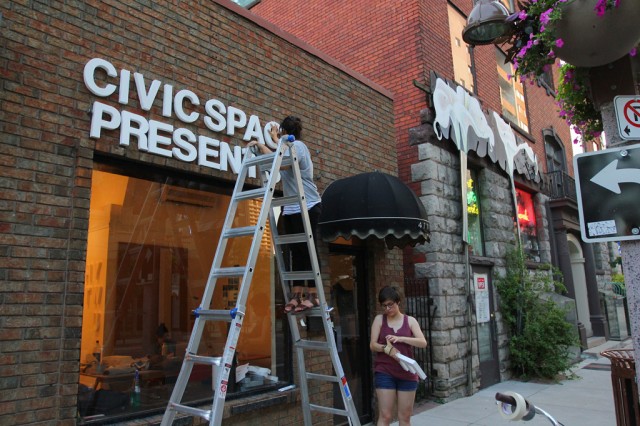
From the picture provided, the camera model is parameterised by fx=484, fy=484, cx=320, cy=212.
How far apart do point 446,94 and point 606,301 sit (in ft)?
35.0

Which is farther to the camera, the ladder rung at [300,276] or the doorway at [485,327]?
the doorway at [485,327]

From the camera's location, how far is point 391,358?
4469 mm

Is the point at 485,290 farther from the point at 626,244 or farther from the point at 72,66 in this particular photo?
the point at 72,66

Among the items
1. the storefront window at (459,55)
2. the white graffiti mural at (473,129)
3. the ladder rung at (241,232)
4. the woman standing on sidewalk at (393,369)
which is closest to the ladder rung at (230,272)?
the ladder rung at (241,232)

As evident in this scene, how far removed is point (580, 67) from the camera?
13.3 feet

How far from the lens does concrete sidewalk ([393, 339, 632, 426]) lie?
6586mm

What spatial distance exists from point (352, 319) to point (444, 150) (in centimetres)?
403

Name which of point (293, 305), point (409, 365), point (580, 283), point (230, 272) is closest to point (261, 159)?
point (230, 272)

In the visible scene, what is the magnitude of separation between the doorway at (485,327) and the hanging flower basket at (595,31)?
6087mm

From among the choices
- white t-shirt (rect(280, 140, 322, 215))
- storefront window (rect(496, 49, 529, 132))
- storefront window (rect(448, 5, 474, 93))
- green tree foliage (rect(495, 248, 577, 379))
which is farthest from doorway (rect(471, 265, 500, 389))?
white t-shirt (rect(280, 140, 322, 215))

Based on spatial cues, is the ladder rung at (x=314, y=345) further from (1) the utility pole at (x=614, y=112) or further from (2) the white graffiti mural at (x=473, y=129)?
(2) the white graffiti mural at (x=473, y=129)

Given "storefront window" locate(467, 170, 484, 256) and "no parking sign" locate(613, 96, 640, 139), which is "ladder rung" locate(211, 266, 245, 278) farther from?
"storefront window" locate(467, 170, 484, 256)

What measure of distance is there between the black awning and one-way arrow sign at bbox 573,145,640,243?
101 inches

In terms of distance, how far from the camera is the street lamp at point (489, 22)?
4.55 meters
